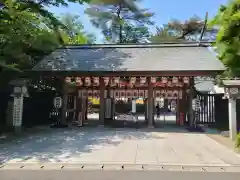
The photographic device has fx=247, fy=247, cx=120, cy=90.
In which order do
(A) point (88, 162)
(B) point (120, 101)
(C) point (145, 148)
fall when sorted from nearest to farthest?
(A) point (88, 162) < (C) point (145, 148) < (B) point (120, 101)

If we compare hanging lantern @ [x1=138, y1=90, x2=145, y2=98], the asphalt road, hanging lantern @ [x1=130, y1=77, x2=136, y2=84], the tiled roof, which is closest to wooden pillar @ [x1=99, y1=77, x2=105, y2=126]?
the tiled roof

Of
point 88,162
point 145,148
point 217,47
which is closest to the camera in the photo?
point 88,162

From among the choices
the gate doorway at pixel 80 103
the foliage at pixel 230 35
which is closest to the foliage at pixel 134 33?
the gate doorway at pixel 80 103

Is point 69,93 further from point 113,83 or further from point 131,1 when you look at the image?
point 131,1

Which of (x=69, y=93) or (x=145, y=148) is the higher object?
(x=69, y=93)

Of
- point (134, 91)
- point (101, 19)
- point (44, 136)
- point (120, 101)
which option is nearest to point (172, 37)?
point (101, 19)

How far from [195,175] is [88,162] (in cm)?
293

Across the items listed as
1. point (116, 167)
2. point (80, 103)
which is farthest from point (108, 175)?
point (80, 103)

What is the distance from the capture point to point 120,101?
2584 centimetres

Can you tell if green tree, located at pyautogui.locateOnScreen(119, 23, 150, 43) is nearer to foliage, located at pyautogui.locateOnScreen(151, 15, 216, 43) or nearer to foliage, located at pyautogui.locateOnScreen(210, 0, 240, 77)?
A: foliage, located at pyautogui.locateOnScreen(151, 15, 216, 43)

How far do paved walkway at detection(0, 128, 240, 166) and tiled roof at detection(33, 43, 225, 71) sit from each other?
4204 mm

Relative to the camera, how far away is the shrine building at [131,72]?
13.5m

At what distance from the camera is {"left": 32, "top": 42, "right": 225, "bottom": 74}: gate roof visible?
13555 mm

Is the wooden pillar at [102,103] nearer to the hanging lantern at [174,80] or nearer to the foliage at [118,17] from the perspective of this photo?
the hanging lantern at [174,80]
